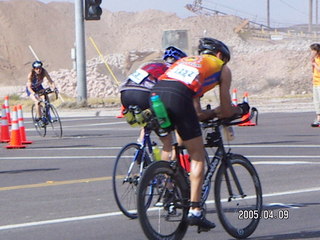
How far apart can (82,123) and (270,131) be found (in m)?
6.69

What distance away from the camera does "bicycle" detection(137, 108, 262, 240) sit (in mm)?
7453

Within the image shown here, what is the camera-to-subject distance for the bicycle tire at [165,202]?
7.45 meters

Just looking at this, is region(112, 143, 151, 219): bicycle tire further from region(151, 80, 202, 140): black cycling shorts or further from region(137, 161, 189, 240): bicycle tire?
region(151, 80, 202, 140): black cycling shorts

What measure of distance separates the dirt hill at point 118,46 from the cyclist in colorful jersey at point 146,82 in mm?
40531

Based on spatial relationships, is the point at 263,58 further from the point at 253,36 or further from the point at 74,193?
the point at 74,193

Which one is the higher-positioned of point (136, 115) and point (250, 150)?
point (136, 115)

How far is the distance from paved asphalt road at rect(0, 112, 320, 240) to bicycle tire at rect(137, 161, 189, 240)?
690mm

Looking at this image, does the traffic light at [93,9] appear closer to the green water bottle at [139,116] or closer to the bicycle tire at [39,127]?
the bicycle tire at [39,127]

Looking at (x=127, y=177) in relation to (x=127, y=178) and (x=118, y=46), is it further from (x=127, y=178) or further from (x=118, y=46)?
(x=118, y=46)

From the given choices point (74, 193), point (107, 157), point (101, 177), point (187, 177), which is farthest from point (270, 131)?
point (187, 177)

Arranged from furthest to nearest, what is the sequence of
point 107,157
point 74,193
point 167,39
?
1. point 167,39
2. point 107,157
3. point 74,193

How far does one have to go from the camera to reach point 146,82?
945cm

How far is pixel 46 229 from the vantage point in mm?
8891

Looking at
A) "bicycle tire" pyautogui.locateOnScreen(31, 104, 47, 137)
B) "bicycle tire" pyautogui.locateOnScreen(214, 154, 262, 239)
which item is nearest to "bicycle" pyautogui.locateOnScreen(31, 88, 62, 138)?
"bicycle tire" pyautogui.locateOnScreen(31, 104, 47, 137)
